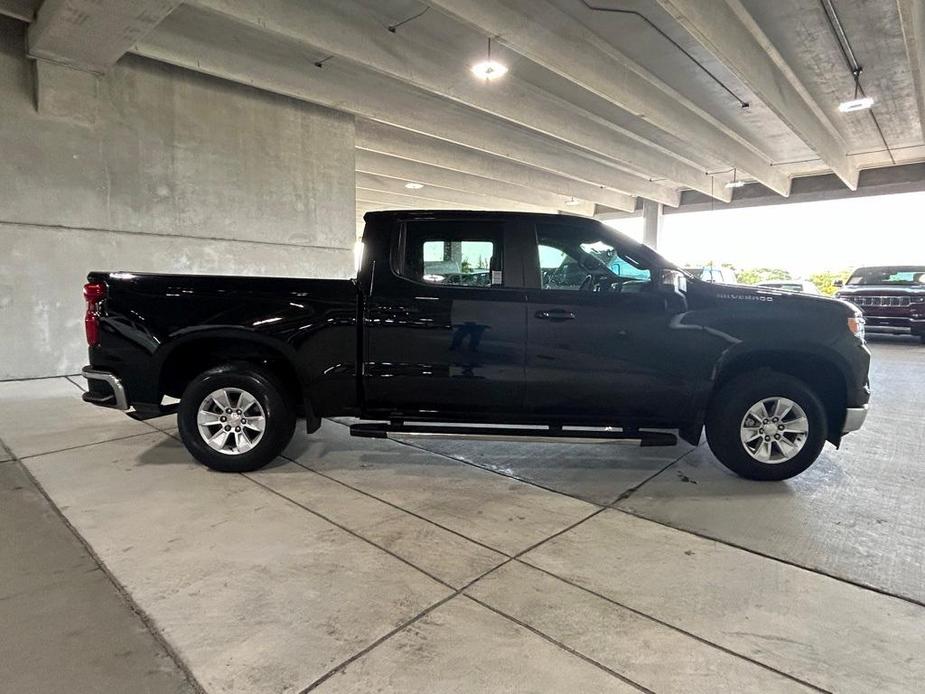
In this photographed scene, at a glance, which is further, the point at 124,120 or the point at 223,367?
the point at 124,120

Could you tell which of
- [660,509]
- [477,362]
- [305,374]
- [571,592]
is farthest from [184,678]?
[660,509]

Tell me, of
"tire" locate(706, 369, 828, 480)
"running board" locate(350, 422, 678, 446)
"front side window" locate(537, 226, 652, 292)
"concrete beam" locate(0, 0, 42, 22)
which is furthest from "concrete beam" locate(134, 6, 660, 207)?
"tire" locate(706, 369, 828, 480)

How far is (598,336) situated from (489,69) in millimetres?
6325

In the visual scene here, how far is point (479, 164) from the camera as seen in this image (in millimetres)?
15570

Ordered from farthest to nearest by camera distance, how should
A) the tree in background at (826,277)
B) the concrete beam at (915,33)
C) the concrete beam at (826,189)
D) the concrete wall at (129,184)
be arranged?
the tree in background at (826,277)
the concrete beam at (826,189)
the concrete wall at (129,184)
the concrete beam at (915,33)

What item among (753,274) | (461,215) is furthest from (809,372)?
(753,274)

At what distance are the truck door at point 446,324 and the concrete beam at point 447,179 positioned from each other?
→ 11231 mm

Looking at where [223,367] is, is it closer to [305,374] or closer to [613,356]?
[305,374]

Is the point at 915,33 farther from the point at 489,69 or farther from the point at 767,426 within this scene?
the point at 767,426

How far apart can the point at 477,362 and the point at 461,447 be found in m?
1.23

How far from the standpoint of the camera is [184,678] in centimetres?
197

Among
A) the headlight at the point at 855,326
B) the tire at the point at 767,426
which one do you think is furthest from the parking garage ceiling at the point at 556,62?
the tire at the point at 767,426

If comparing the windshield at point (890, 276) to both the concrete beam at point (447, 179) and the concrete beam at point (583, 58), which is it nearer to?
the concrete beam at point (583, 58)

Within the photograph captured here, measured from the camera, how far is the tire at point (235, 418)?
12.9 feet
